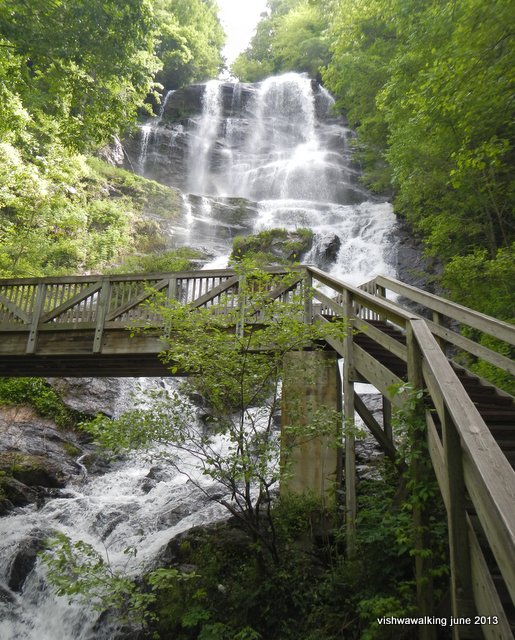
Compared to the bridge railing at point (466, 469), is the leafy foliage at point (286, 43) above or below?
above

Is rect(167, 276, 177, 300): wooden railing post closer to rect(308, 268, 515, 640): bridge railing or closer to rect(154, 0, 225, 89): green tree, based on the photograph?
rect(308, 268, 515, 640): bridge railing

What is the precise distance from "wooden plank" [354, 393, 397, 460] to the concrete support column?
0.30m

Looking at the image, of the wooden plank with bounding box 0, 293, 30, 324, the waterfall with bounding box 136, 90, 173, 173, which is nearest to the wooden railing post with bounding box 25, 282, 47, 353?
the wooden plank with bounding box 0, 293, 30, 324

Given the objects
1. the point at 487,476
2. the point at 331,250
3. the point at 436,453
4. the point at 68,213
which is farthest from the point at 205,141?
the point at 487,476

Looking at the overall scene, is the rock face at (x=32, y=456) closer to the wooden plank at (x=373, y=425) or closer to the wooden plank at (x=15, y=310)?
the wooden plank at (x=15, y=310)

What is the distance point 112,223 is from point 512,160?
50.5 ft

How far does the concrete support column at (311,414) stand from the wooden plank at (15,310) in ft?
16.6

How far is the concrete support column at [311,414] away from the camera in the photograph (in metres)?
5.75

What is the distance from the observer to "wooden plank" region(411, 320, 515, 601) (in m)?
1.74

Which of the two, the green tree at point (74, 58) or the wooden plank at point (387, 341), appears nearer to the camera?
the wooden plank at point (387, 341)

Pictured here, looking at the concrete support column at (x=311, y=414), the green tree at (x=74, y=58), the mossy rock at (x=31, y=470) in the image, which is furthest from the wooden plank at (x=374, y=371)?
the green tree at (x=74, y=58)

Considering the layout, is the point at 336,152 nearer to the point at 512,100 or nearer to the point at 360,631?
the point at 512,100

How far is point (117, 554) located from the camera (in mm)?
7285

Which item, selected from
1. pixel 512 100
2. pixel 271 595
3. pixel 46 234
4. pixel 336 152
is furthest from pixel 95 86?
pixel 336 152
